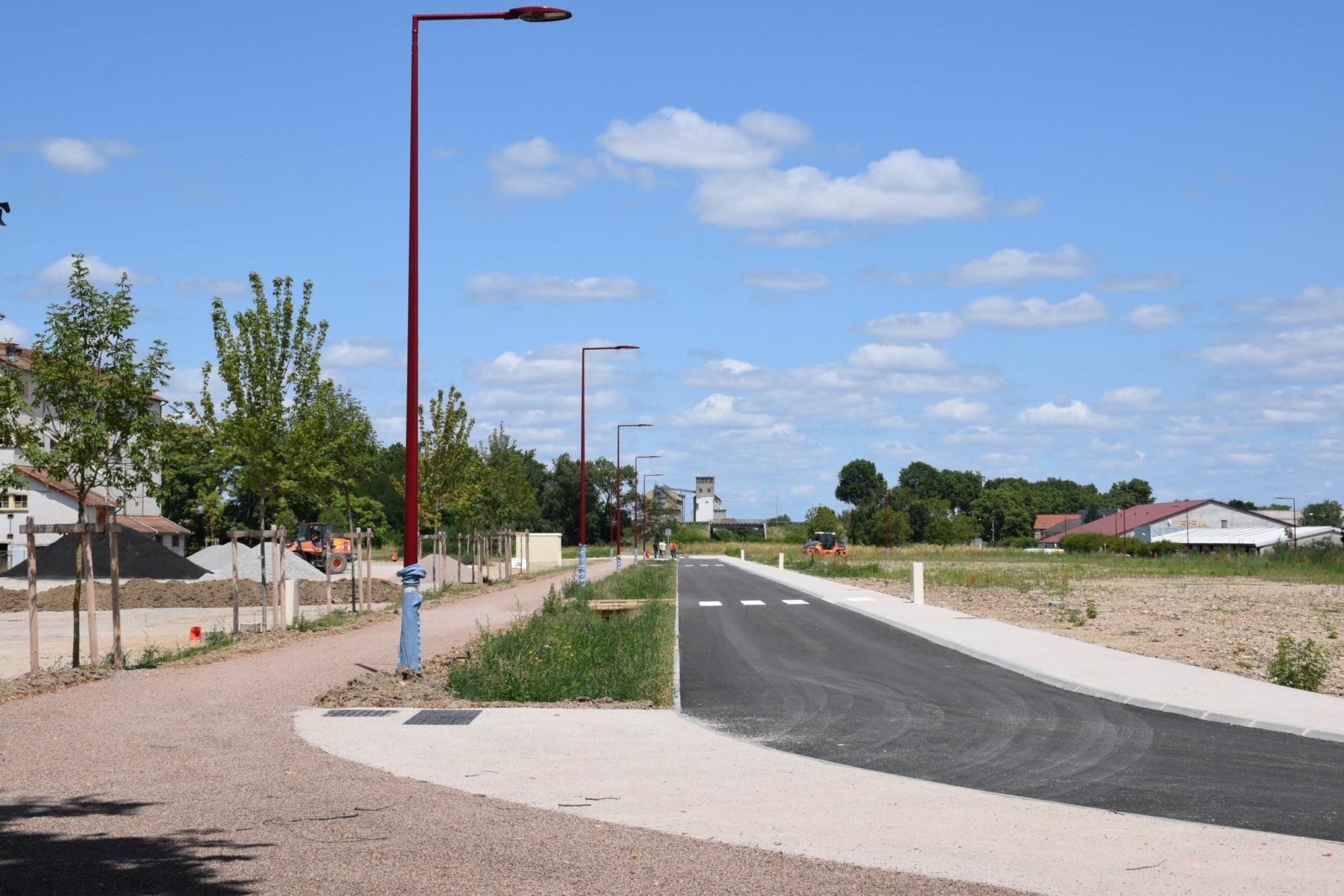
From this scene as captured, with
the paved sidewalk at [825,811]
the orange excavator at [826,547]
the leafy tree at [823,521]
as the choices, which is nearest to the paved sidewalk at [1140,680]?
the paved sidewalk at [825,811]

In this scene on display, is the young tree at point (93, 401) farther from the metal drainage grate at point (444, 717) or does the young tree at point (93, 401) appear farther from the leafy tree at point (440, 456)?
the leafy tree at point (440, 456)

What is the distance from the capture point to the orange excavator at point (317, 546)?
5838 centimetres

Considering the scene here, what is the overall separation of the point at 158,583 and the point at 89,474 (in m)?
23.7

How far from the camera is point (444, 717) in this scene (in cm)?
1240

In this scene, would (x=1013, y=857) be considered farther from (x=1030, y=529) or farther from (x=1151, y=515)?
(x=1030, y=529)

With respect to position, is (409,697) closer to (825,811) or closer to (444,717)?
(444,717)

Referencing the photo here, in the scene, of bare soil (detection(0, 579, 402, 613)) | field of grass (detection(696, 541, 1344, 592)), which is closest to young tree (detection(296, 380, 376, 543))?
bare soil (detection(0, 579, 402, 613))

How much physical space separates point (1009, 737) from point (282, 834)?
6.67 metres

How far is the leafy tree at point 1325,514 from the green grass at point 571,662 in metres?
179

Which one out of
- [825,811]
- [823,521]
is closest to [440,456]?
Answer: [825,811]

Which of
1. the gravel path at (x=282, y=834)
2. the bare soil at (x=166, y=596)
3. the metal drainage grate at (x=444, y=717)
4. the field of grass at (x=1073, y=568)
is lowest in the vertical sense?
the field of grass at (x=1073, y=568)

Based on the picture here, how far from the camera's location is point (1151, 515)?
141 m

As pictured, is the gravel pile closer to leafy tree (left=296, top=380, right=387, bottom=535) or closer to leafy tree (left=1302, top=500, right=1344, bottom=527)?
leafy tree (left=296, top=380, right=387, bottom=535)

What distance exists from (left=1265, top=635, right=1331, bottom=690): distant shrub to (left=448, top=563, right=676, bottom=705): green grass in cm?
757
